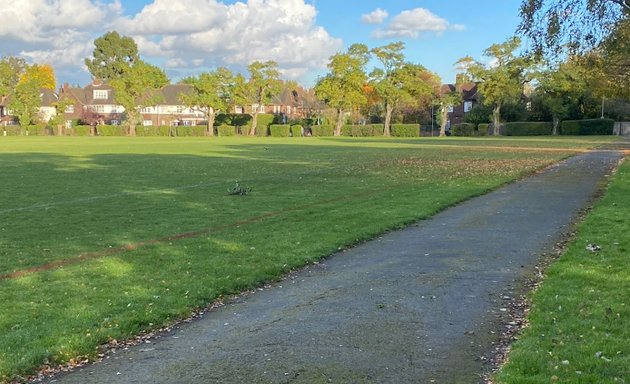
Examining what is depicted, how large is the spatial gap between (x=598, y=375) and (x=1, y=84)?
139 meters

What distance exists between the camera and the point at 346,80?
102000 millimetres

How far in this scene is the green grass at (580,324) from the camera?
4559 millimetres

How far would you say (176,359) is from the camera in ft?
17.0

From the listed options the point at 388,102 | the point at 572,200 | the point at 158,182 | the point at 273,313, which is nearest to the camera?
the point at 273,313

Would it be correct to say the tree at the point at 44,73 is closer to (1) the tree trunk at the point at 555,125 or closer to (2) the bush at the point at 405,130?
(2) the bush at the point at 405,130

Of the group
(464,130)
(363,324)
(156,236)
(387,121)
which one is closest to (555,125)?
(464,130)

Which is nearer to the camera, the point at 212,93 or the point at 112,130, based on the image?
the point at 212,93

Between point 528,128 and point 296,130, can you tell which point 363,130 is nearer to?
point 296,130

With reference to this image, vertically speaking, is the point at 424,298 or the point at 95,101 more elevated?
the point at 95,101

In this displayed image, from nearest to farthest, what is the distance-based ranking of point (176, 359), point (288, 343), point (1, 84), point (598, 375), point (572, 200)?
1. point (598, 375)
2. point (176, 359)
3. point (288, 343)
4. point (572, 200)
5. point (1, 84)

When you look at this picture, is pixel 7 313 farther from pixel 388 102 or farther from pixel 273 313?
pixel 388 102

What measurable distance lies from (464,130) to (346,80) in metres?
22.3

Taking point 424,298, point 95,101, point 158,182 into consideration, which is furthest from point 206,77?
point 424,298

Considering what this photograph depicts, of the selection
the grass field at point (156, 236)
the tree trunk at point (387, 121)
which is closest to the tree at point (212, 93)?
the tree trunk at point (387, 121)
